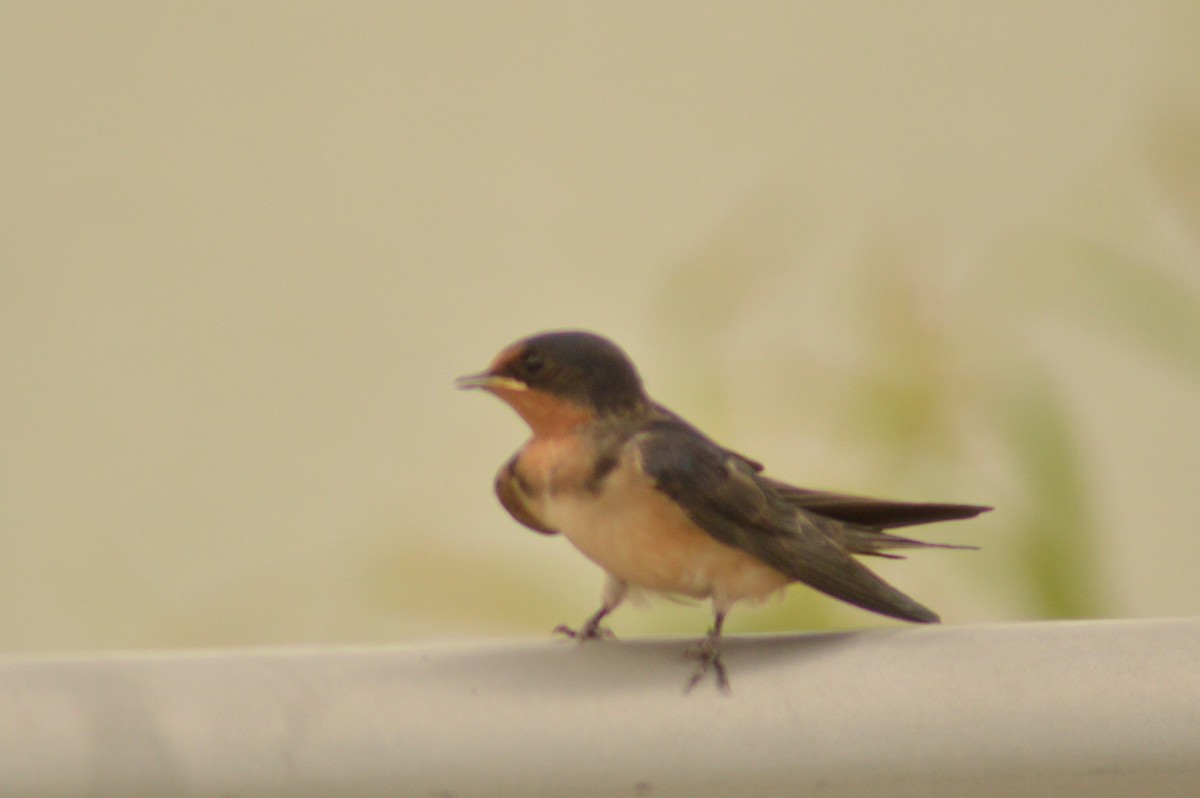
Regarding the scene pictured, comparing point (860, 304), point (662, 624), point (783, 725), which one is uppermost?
point (860, 304)


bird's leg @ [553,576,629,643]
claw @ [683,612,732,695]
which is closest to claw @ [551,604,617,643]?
bird's leg @ [553,576,629,643]

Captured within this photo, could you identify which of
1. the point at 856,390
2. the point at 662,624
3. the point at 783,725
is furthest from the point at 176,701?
the point at 856,390

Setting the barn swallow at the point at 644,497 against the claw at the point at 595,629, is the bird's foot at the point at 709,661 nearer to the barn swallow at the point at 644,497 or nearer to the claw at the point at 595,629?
the barn swallow at the point at 644,497

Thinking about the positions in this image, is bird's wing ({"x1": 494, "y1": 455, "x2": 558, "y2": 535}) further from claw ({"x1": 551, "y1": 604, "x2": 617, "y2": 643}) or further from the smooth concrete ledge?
the smooth concrete ledge

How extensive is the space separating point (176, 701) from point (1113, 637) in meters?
0.37

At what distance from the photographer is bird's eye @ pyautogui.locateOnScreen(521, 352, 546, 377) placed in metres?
0.71

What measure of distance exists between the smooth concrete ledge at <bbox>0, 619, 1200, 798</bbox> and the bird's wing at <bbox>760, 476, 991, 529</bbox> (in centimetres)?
19

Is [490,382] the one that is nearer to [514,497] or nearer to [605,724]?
[514,497]

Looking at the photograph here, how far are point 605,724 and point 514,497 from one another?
0.23 meters

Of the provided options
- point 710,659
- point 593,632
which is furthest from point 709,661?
point 593,632

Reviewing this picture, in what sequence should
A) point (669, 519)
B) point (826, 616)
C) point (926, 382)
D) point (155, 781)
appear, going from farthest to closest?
point (926, 382)
point (826, 616)
point (669, 519)
point (155, 781)

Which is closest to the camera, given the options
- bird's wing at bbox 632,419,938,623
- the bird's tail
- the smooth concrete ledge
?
the smooth concrete ledge

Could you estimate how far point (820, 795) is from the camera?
524 millimetres

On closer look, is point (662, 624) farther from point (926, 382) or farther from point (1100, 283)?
point (1100, 283)
